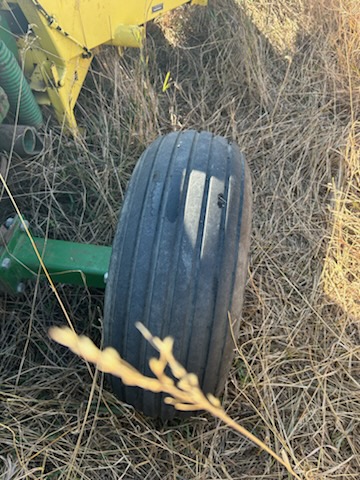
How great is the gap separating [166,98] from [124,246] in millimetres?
1792

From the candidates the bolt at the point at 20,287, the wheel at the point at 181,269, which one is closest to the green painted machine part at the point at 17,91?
the bolt at the point at 20,287

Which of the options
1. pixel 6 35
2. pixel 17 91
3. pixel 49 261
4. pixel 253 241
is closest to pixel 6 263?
pixel 49 261

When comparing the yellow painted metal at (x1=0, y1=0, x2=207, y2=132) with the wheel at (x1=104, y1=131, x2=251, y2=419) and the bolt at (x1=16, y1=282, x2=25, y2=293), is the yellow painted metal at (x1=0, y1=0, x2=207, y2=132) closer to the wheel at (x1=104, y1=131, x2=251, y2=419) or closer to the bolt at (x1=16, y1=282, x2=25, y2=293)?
the bolt at (x1=16, y1=282, x2=25, y2=293)

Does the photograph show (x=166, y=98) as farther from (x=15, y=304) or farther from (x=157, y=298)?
(x=157, y=298)

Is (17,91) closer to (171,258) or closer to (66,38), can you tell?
(66,38)

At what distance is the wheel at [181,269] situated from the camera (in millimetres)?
1252

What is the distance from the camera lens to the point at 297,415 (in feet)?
5.69

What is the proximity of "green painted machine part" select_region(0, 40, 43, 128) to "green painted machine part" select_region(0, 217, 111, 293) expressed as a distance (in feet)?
1.52

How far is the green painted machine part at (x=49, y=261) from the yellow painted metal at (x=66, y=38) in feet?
2.10

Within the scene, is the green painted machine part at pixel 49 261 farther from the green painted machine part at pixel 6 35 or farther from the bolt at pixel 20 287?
the green painted machine part at pixel 6 35

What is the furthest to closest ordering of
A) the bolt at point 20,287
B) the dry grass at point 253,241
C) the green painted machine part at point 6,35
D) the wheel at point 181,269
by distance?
the green painted machine part at point 6,35 → the bolt at point 20,287 → the dry grass at point 253,241 → the wheel at point 181,269

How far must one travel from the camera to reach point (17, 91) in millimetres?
1807

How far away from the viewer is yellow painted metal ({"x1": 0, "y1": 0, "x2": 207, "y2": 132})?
184 centimetres

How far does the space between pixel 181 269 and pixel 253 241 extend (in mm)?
1034
